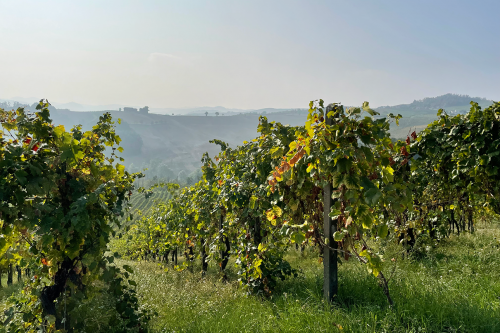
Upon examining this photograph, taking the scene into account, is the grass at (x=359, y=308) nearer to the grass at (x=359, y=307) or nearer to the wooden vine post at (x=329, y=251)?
the grass at (x=359, y=307)

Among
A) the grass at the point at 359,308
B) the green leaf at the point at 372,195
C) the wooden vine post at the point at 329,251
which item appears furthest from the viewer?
the wooden vine post at the point at 329,251

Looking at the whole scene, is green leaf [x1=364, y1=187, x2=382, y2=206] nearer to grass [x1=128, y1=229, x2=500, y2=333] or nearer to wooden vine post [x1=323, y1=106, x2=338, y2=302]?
wooden vine post [x1=323, y1=106, x2=338, y2=302]

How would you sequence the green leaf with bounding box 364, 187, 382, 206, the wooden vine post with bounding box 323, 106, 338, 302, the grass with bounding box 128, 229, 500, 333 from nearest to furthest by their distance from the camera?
the green leaf with bounding box 364, 187, 382, 206, the grass with bounding box 128, 229, 500, 333, the wooden vine post with bounding box 323, 106, 338, 302

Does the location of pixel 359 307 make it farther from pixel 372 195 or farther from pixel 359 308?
pixel 372 195

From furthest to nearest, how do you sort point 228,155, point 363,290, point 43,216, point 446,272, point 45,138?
point 228,155
point 446,272
point 363,290
point 45,138
point 43,216

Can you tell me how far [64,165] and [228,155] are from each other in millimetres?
3963

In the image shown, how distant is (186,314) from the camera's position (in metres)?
4.06

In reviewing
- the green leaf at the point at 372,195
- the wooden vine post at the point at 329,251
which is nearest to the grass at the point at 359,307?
the wooden vine post at the point at 329,251

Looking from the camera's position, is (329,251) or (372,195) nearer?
(372,195)

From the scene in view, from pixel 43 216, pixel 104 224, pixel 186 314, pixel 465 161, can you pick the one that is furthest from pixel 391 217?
pixel 43 216

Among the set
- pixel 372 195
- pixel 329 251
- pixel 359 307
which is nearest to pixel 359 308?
pixel 359 307

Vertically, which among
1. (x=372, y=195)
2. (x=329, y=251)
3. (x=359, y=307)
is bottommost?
(x=359, y=307)

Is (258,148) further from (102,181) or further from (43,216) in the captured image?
(43,216)

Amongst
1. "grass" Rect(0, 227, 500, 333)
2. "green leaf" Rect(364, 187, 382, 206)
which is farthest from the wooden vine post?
"green leaf" Rect(364, 187, 382, 206)
